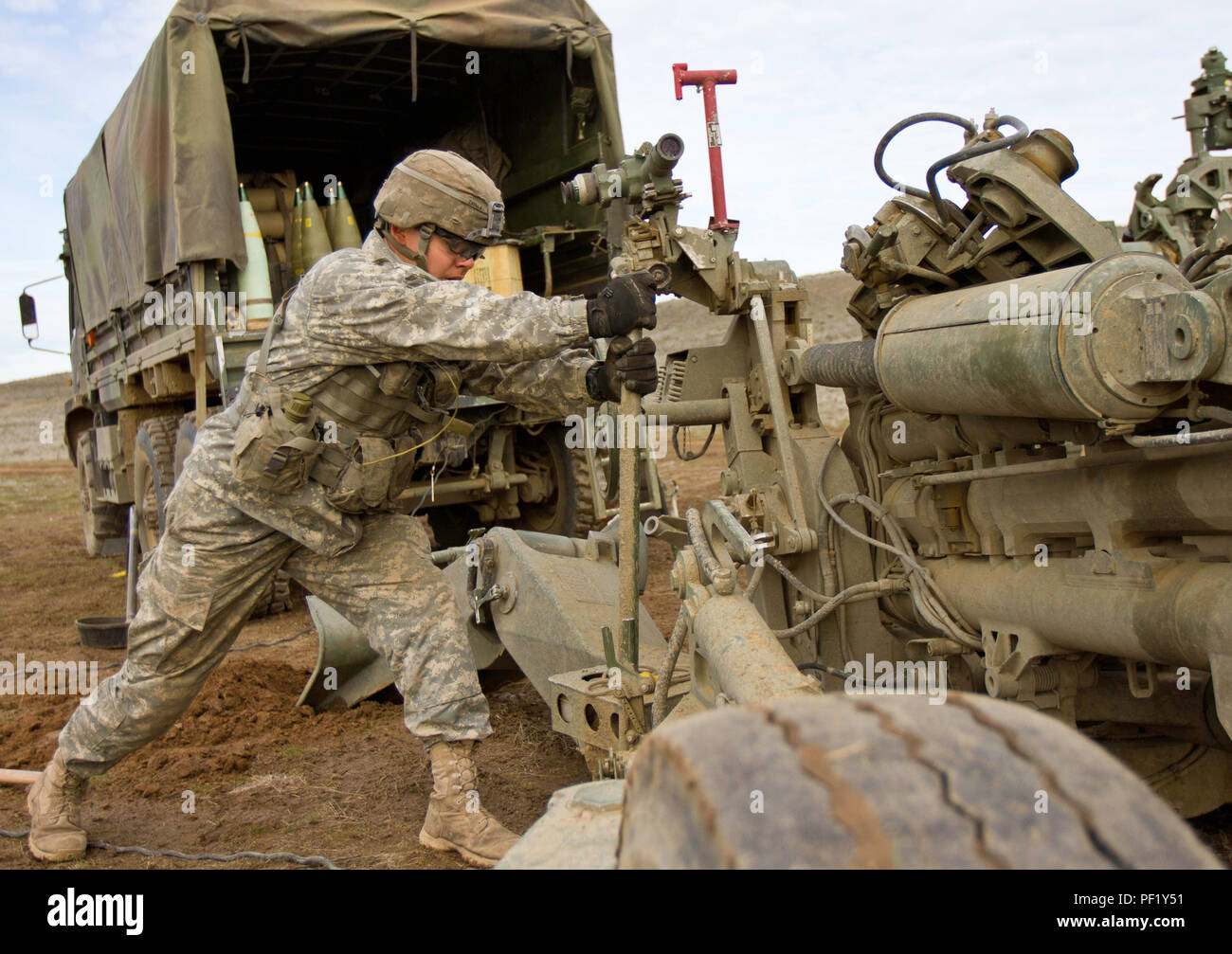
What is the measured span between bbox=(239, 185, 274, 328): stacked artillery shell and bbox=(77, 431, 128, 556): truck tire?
4.45 metres

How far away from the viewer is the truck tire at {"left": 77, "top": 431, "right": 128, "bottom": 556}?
10.1 m

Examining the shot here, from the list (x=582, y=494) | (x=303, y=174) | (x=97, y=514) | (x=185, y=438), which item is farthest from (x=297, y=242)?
(x=97, y=514)

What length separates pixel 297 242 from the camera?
7.29 metres

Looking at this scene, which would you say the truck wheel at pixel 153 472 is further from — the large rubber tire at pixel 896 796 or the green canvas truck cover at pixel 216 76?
the large rubber tire at pixel 896 796

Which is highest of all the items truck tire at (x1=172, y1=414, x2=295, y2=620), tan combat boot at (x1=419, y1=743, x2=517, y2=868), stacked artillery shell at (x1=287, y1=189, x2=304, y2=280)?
stacked artillery shell at (x1=287, y1=189, x2=304, y2=280)

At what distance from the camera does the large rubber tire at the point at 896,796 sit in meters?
0.96

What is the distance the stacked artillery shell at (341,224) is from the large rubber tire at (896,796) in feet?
22.2

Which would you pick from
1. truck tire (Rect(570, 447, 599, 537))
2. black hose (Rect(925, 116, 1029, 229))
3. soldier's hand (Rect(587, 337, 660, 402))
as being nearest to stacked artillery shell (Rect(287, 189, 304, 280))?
truck tire (Rect(570, 447, 599, 537))

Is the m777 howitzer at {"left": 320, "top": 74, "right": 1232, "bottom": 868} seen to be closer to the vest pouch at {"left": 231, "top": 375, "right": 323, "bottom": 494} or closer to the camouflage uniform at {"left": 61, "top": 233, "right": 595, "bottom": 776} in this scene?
the camouflage uniform at {"left": 61, "top": 233, "right": 595, "bottom": 776}

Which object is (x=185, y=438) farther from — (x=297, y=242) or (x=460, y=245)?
(x=460, y=245)

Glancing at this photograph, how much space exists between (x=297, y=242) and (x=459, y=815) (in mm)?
5226

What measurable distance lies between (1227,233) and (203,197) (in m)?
5.17

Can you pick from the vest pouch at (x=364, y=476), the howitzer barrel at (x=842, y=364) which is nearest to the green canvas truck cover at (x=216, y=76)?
the vest pouch at (x=364, y=476)
